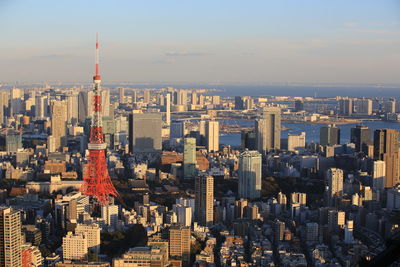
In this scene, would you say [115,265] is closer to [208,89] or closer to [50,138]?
[50,138]

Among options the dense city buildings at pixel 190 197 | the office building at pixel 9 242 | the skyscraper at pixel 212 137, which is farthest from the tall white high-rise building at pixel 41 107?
the office building at pixel 9 242

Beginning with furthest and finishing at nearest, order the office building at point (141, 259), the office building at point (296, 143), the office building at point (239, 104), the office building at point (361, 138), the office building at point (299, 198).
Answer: the office building at point (239, 104), the office building at point (296, 143), the office building at point (361, 138), the office building at point (299, 198), the office building at point (141, 259)

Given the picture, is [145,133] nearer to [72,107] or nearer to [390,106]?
[72,107]

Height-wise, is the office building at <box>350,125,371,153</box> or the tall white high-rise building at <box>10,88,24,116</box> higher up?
the tall white high-rise building at <box>10,88,24,116</box>

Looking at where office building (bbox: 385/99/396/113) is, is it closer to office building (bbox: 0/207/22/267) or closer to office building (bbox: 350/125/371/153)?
office building (bbox: 350/125/371/153)

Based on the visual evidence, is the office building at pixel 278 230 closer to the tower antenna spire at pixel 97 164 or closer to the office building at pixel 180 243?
the office building at pixel 180 243

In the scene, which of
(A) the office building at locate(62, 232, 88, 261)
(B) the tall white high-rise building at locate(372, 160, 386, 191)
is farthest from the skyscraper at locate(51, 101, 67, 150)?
(A) the office building at locate(62, 232, 88, 261)
